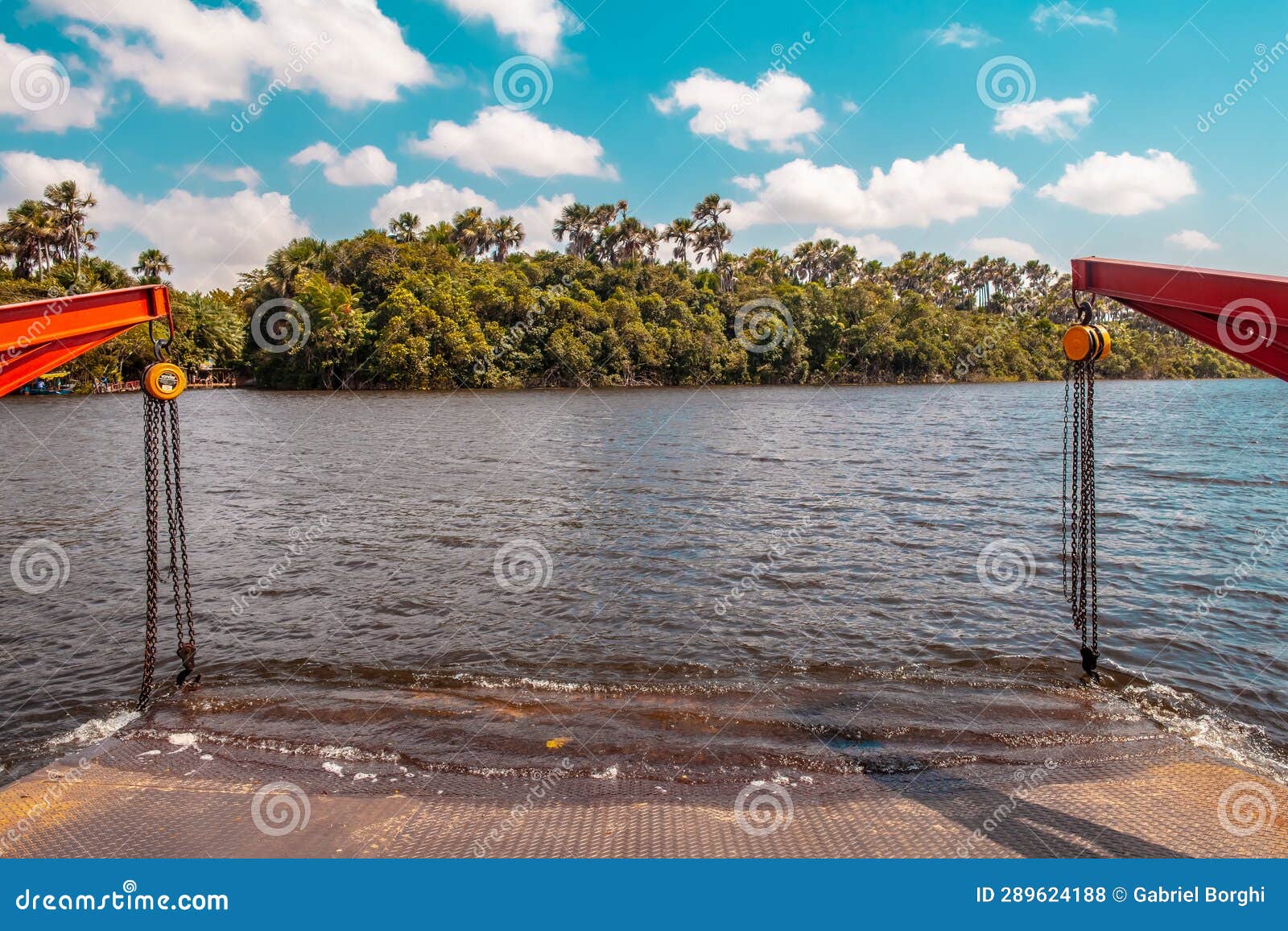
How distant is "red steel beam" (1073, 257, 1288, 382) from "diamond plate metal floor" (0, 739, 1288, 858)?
3612 millimetres

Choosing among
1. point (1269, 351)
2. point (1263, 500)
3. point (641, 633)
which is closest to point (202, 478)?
point (641, 633)

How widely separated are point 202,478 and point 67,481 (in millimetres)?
3851

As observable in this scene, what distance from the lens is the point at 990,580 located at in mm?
13602

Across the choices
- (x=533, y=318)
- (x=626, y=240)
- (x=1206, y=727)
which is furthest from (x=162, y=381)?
(x=626, y=240)

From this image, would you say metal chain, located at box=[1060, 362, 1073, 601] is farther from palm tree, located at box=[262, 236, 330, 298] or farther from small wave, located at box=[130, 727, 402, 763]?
palm tree, located at box=[262, 236, 330, 298]

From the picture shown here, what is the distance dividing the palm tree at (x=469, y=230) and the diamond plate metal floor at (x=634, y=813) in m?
116

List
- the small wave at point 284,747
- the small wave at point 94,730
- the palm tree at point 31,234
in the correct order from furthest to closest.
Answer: the palm tree at point 31,234 < the small wave at point 94,730 < the small wave at point 284,747

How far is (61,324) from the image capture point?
21.1 ft

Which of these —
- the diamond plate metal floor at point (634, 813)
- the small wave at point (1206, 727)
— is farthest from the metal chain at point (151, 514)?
the small wave at point (1206, 727)

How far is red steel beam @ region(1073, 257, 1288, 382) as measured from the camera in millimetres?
5090

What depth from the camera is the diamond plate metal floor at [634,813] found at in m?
5.75

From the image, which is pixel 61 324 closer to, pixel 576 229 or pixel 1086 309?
pixel 1086 309

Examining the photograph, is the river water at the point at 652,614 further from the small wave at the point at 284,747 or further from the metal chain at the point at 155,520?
the metal chain at the point at 155,520

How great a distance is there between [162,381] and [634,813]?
6102 mm
